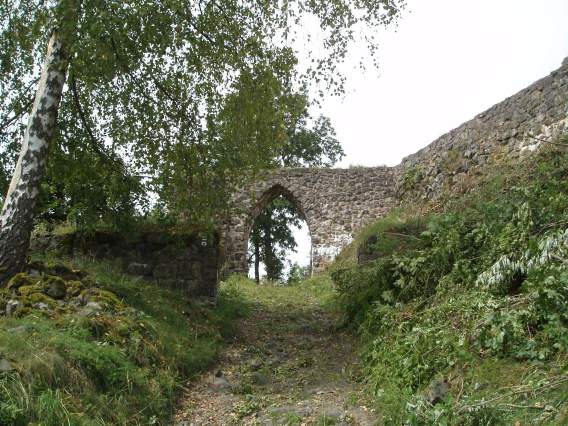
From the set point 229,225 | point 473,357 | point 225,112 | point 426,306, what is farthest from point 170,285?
point 229,225

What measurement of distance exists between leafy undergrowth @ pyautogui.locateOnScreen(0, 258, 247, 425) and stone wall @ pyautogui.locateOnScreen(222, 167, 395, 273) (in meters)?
8.35

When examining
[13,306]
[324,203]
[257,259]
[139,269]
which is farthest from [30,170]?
[257,259]

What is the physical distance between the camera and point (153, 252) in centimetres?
900

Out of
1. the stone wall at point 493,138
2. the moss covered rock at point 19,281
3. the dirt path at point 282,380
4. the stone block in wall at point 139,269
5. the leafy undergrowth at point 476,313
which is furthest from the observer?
the stone wall at point 493,138

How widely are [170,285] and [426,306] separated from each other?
13.9 feet

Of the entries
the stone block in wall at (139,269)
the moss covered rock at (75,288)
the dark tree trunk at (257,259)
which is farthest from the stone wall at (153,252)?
the dark tree trunk at (257,259)

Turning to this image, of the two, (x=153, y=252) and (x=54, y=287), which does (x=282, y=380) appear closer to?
(x=54, y=287)

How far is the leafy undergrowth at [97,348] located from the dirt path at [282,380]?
29 centimetres

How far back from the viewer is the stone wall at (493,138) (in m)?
9.98

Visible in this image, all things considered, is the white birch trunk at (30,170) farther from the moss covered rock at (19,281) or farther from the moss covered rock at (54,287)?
the moss covered rock at (54,287)

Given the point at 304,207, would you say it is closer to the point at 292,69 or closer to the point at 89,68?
the point at 292,69

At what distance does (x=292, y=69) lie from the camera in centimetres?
870

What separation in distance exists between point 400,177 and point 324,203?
2.29 metres

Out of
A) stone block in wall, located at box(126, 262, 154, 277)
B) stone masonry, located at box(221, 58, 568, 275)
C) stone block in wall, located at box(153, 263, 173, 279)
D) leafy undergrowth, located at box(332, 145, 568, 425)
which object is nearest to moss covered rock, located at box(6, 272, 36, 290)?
stone block in wall, located at box(126, 262, 154, 277)
